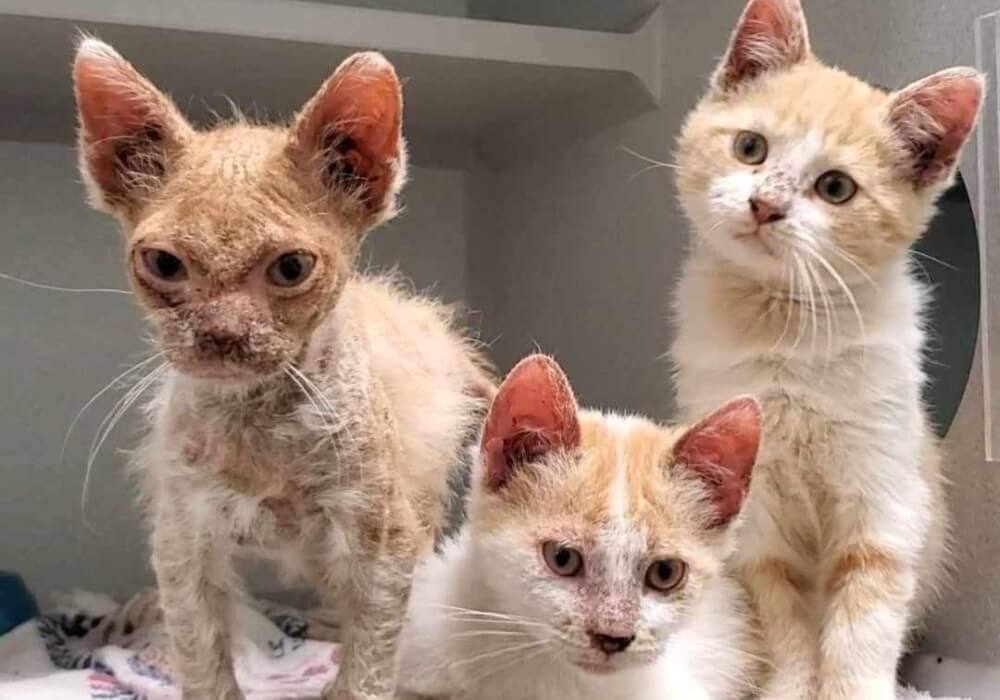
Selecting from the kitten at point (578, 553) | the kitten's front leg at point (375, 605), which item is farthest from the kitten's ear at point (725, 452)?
the kitten's front leg at point (375, 605)

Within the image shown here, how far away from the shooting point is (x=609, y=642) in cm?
87

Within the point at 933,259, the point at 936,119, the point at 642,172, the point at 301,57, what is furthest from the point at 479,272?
the point at 936,119

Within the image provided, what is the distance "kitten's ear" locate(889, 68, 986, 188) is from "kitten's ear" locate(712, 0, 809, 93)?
13 cm

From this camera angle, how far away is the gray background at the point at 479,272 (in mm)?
1625

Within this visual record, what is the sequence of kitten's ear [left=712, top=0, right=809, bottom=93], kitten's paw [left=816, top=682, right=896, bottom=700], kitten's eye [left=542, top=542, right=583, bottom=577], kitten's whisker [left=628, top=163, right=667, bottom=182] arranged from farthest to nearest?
kitten's whisker [left=628, top=163, right=667, bottom=182], kitten's ear [left=712, top=0, right=809, bottom=93], kitten's paw [left=816, top=682, right=896, bottom=700], kitten's eye [left=542, top=542, right=583, bottom=577]

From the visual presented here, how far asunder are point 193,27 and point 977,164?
84 cm

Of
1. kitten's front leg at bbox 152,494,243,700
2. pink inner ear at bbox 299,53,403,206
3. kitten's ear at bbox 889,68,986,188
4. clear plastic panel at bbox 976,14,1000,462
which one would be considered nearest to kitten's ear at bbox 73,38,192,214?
pink inner ear at bbox 299,53,403,206

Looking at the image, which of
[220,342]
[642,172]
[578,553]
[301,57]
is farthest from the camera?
[642,172]

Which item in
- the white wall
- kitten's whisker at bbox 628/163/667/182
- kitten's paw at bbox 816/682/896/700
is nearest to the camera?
kitten's paw at bbox 816/682/896/700

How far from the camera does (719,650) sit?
1065mm

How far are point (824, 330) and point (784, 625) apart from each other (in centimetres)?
27

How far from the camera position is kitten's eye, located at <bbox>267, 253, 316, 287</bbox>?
825 mm

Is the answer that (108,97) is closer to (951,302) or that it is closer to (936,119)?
(936,119)

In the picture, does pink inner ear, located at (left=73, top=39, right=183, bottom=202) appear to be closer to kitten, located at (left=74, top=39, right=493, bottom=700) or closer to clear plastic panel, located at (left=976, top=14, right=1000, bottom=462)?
kitten, located at (left=74, top=39, right=493, bottom=700)
